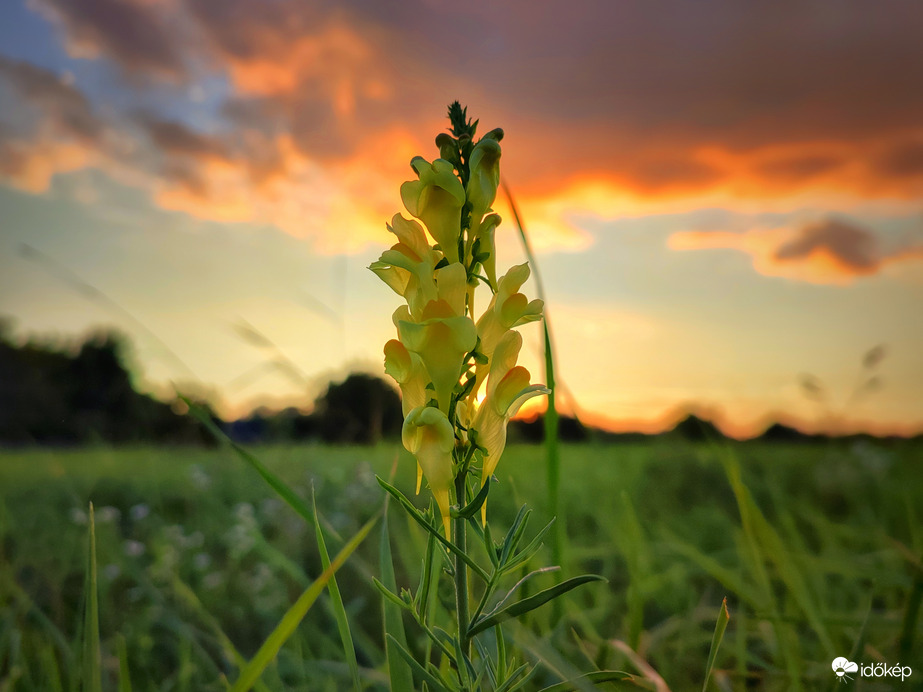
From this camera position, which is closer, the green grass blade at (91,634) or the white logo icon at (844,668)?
the green grass blade at (91,634)

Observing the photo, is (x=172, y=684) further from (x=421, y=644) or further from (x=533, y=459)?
(x=533, y=459)

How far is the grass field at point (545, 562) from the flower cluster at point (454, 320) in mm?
300

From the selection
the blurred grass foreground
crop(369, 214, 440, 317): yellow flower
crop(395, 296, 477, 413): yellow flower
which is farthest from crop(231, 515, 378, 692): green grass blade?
crop(369, 214, 440, 317): yellow flower

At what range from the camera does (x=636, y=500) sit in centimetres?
426

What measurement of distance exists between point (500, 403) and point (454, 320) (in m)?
0.17

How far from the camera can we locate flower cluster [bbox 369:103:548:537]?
0.87 m

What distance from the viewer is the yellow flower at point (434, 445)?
84 cm

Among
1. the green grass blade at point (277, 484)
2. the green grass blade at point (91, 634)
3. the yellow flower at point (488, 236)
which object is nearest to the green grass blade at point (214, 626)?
the green grass blade at point (91, 634)

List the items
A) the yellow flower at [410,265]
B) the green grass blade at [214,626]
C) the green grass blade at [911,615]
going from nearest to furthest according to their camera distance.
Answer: the yellow flower at [410,265]
the green grass blade at [911,615]
the green grass blade at [214,626]

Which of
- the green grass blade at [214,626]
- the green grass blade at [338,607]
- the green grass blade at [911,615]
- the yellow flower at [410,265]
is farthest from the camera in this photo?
the green grass blade at [214,626]

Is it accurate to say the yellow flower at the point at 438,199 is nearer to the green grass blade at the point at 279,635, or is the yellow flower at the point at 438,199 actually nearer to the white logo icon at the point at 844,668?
the green grass blade at the point at 279,635

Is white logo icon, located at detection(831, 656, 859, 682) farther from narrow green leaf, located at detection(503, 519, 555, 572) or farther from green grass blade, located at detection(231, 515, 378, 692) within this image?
green grass blade, located at detection(231, 515, 378, 692)

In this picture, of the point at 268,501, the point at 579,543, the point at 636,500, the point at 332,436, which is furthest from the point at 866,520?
the point at 332,436

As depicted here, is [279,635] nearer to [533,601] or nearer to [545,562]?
[533,601]
